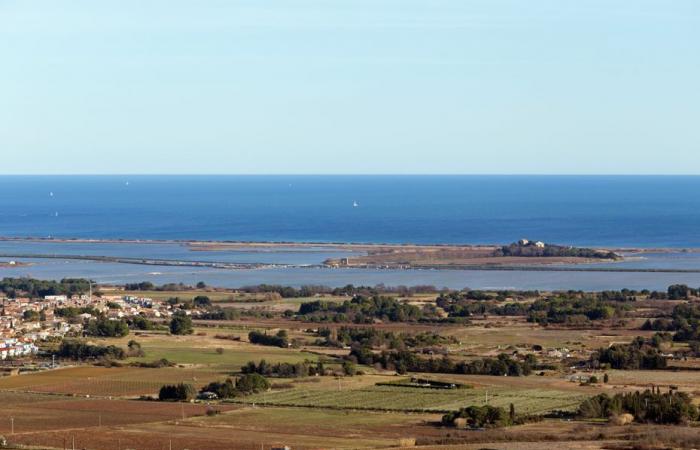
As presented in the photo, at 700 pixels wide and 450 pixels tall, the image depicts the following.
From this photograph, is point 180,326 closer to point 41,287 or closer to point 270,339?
point 270,339

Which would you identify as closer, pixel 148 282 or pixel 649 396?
pixel 649 396

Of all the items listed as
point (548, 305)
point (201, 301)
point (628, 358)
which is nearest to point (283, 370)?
point (628, 358)

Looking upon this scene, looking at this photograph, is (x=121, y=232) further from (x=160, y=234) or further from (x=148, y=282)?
(x=148, y=282)

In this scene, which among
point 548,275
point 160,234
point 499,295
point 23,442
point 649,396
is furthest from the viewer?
point 160,234

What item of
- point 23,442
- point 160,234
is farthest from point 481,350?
point 160,234

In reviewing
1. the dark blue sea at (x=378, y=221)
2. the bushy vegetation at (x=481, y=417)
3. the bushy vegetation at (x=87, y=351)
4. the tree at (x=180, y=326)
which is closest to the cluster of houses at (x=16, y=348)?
the bushy vegetation at (x=87, y=351)

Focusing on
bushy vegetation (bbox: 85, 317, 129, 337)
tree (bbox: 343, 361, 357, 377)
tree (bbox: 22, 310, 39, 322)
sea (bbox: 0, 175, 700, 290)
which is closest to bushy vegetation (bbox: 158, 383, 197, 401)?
tree (bbox: 343, 361, 357, 377)
